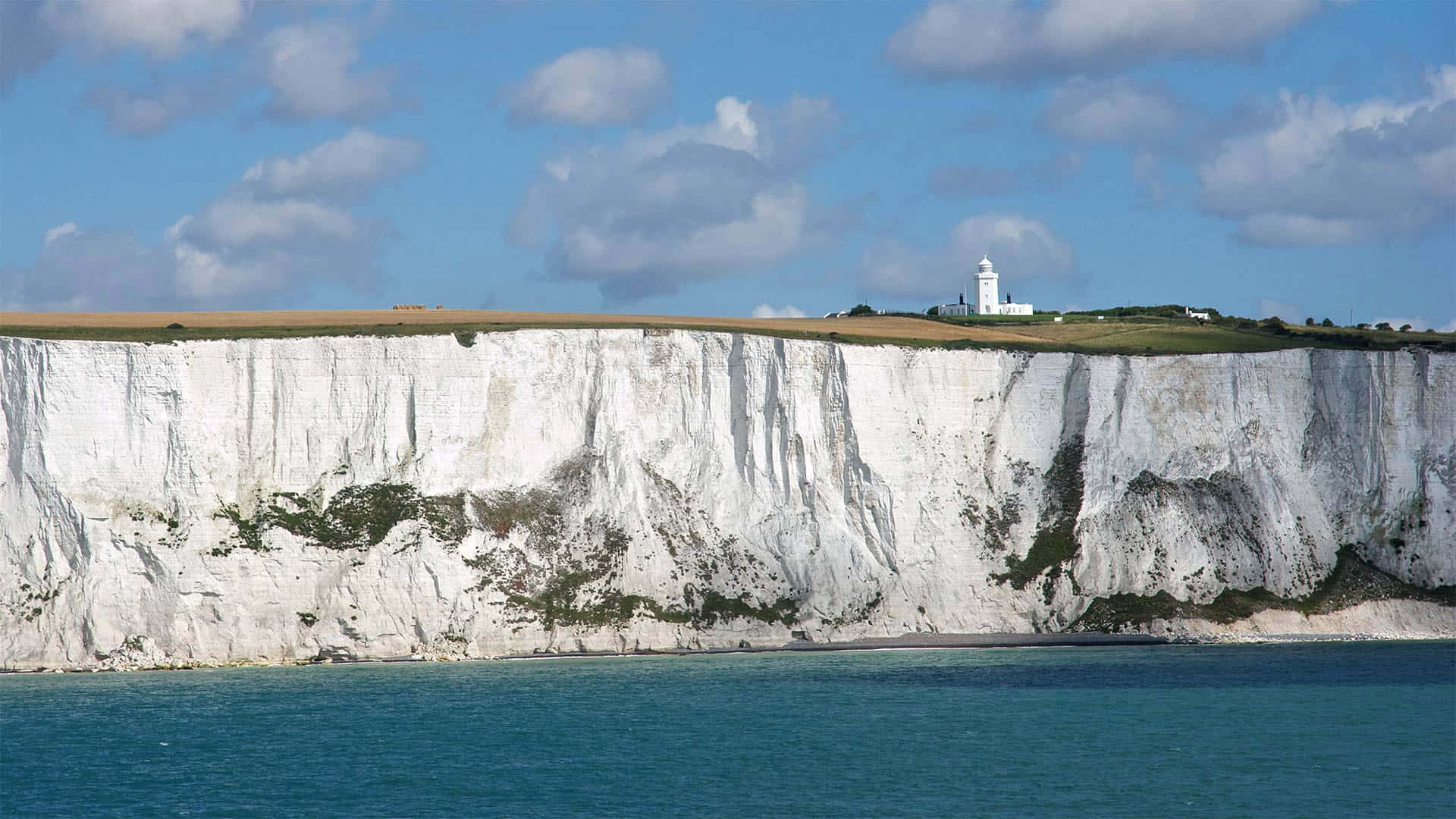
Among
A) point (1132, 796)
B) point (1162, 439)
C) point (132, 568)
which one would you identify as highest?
point (1162, 439)

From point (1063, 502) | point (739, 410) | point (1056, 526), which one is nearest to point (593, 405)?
point (739, 410)

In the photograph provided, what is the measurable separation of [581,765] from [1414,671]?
31641mm

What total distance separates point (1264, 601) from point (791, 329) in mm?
25005

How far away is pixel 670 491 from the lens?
2660 inches

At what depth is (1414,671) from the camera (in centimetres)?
5484

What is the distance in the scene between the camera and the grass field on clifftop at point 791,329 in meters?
66.9

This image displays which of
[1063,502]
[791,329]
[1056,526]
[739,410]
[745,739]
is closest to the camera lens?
[745,739]

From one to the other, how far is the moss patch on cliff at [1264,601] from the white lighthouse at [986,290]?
38.8 m

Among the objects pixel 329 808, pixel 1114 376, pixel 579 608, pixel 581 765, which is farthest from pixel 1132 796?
pixel 1114 376

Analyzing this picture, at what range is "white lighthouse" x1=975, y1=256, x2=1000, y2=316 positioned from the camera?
10606cm

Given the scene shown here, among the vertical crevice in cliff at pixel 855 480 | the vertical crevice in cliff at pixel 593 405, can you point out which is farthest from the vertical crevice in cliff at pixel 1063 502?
the vertical crevice in cliff at pixel 593 405

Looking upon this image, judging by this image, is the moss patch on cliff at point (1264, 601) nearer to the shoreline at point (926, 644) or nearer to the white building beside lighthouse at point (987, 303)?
the shoreline at point (926, 644)

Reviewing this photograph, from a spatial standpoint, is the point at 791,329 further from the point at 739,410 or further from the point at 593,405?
the point at 593,405

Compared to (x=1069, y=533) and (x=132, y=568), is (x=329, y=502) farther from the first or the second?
(x=1069, y=533)
